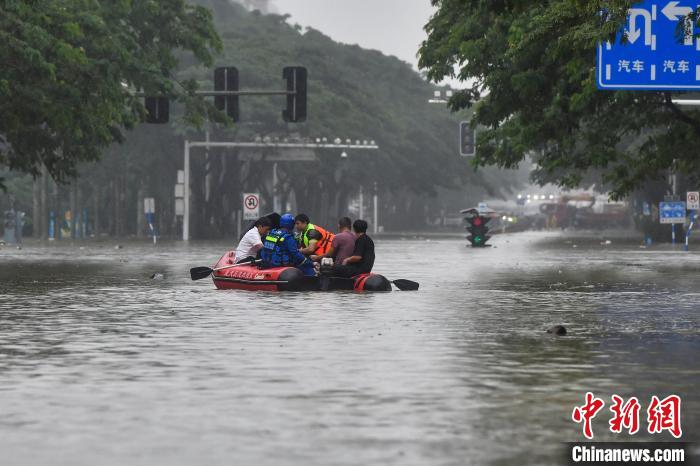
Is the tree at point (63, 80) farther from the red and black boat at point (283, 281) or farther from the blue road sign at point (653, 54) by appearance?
the blue road sign at point (653, 54)

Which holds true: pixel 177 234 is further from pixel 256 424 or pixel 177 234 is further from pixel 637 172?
pixel 256 424

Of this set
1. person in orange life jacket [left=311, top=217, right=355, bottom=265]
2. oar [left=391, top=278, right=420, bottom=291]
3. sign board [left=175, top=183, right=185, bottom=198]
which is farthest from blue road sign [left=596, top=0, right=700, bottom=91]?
sign board [left=175, top=183, right=185, bottom=198]

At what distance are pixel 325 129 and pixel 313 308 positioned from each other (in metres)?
68.1

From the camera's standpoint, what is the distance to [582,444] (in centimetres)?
1086

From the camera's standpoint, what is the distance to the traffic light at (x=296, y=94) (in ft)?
A: 146

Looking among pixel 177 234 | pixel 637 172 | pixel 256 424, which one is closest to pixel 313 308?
pixel 256 424

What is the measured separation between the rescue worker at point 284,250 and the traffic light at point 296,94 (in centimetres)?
1464

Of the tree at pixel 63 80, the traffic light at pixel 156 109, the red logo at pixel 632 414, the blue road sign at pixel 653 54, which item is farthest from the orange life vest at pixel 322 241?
the red logo at pixel 632 414

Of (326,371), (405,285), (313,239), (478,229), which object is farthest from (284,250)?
(478,229)

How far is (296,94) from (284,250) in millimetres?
15370

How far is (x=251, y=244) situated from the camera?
1230 inches

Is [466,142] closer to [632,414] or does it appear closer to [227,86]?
[227,86]

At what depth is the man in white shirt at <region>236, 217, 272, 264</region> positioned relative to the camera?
31156 mm

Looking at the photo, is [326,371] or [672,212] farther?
[672,212]
